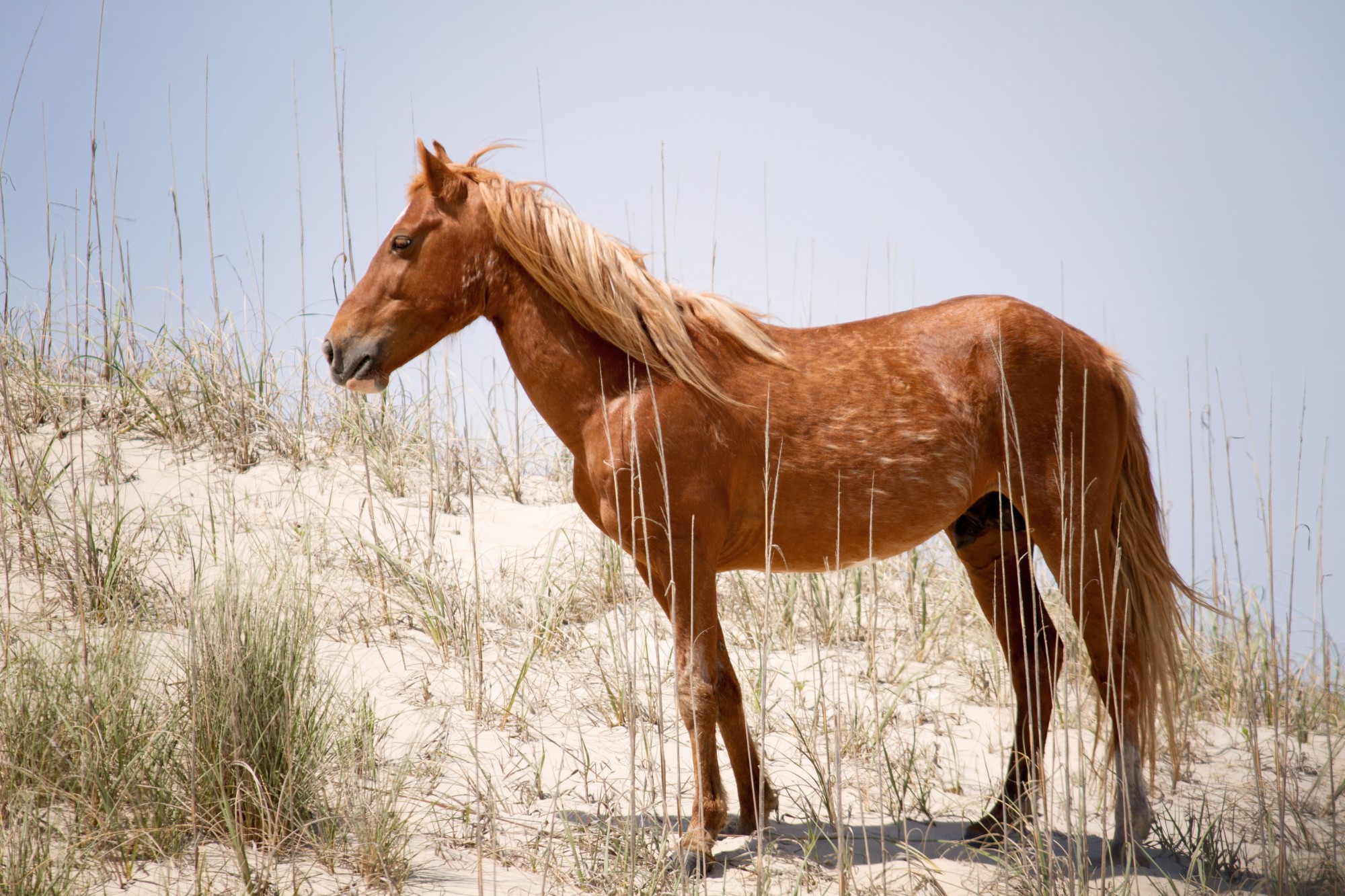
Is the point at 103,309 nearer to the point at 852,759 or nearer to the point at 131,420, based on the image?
the point at 131,420

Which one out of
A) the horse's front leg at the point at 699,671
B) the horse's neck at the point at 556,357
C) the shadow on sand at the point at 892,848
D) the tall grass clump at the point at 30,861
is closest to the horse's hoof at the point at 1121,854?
the shadow on sand at the point at 892,848

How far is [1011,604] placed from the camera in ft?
11.8

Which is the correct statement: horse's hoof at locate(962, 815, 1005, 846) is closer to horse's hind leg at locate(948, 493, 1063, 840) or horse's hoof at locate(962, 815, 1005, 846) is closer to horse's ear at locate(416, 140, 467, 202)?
Answer: horse's hind leg at locate(948, 493, 1063, 840)

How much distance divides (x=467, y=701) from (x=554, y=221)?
2.11 m

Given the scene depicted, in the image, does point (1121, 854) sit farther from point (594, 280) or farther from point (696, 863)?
point (594, 280)

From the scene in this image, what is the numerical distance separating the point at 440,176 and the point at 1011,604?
267cm

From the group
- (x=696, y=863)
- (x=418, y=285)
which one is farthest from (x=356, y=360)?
(x=696, y=863)

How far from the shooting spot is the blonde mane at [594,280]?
3057 millimetres

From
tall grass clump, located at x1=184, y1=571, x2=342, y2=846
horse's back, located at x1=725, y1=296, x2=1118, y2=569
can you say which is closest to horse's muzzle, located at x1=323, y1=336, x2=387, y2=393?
tall grass clump, located at x1=184, y1=571, x2=342, y2=846

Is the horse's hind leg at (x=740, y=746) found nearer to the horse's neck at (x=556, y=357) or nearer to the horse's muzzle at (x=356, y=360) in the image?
the horse's neck at (x=556, y=357)

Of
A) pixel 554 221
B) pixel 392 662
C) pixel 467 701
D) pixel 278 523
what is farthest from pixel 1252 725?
pixel 278 523

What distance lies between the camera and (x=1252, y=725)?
7.90ft

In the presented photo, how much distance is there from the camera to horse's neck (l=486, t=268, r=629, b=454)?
121 inches

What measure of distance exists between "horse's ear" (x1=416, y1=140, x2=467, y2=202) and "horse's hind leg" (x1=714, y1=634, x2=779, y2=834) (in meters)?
1.78
